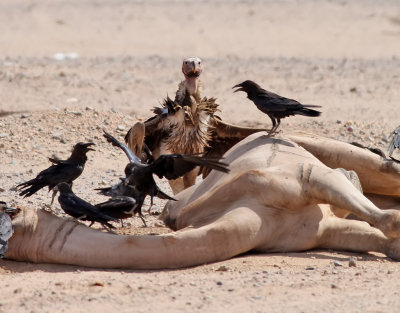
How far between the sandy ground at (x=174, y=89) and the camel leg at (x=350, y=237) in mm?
109

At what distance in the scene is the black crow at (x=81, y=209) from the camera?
7883 millimetres

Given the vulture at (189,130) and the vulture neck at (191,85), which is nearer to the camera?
the vulture at (189,130)

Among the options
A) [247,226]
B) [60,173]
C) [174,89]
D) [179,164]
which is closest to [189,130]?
[60,173]

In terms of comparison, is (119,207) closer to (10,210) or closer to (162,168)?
(162,168)

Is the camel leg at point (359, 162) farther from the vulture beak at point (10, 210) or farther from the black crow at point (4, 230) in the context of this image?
the black crow at point (4, 230)

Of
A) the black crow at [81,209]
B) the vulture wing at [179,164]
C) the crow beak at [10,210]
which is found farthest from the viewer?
the black crow at [81,209]

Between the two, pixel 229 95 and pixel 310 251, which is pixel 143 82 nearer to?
pixel 229 95

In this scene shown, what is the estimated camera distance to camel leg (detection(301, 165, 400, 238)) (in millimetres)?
7539

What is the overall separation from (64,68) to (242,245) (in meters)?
15.7

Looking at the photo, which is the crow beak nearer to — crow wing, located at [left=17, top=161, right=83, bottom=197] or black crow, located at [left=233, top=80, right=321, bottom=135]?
crow wing, located at [left=17, top=161, right=83, bottom=197]

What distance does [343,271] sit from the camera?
285 inches

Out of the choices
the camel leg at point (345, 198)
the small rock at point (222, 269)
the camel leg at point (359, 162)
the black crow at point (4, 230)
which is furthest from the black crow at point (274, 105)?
the black crow at point (4, 230)

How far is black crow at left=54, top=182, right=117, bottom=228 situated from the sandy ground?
562 millimetres

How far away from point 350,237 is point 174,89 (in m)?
12.7
